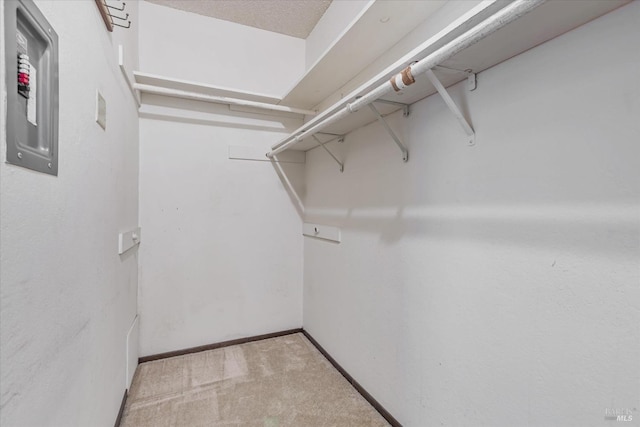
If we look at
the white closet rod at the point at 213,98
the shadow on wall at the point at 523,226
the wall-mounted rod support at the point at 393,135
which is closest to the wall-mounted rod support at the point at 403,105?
the wall-mounted rod support at the point at 393,135

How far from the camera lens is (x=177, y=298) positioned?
2383mm

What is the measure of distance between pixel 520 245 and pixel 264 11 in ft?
8.30

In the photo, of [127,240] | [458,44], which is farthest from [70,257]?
[458,44]

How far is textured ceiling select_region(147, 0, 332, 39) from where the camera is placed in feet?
7.36

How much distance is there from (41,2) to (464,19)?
1.16 meters

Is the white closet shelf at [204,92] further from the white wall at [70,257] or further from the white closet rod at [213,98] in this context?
the white wall at [70,257]

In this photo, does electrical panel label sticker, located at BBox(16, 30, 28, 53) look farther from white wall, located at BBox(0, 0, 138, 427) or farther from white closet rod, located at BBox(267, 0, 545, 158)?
white closet rod, located at BBox(267, 0, 545, 158)

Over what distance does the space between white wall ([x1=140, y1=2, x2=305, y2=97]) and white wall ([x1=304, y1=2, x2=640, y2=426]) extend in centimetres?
152

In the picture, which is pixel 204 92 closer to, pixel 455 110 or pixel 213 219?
pixel 213 219

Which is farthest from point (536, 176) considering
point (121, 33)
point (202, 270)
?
point (202, 270)

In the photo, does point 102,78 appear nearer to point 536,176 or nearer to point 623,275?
point 536,176

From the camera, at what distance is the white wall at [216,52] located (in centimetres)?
227

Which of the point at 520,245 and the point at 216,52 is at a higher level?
the point at 216,52

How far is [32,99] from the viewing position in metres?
0.72
